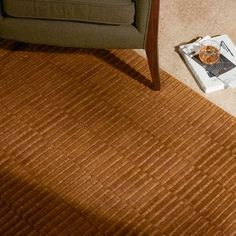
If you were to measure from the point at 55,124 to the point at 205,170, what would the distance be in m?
0.62

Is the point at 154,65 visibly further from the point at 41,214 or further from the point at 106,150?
the point at 41,214

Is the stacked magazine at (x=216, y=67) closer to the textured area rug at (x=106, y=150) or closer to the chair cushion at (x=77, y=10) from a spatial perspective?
the textured area rug at (x=106, y=150)

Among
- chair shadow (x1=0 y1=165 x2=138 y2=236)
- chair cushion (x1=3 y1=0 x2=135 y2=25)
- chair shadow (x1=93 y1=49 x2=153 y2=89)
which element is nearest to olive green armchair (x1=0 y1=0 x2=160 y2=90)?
chair cushion (x1=3 y1=0 x2=135 y2=25)

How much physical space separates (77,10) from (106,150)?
543mm

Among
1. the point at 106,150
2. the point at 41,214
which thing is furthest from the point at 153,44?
the point at 41,214

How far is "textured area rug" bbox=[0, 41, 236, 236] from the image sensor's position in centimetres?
154

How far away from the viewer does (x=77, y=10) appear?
1.63 m

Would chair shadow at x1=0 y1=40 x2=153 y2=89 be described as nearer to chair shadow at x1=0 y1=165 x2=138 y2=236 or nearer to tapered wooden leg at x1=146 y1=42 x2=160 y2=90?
tapered wooden leg at x1=146 y1=42 x2=160 y2=90

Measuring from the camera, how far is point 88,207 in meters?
1.57

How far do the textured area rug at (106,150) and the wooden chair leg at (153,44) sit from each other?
0.08m

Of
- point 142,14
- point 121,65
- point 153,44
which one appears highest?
point 142,14

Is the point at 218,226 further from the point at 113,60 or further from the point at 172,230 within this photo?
the point at 113,60

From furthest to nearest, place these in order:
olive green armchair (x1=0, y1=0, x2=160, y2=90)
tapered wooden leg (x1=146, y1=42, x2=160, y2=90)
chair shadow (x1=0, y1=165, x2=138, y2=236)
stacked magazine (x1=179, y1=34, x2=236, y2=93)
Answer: stacked magazine (x1=179, y1=34, x2=236, y2=93) < tapered wooden leg (x1=146, y1=42, x2=160, y2=90) < olive green armchair (x1=0, y1=0, x2=160, y2=90) < chair shadow (x1=0, y1=165, x2=138, y2=236)

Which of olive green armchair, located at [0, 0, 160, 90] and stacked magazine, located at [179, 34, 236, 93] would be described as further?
stacked magazine, located at [179, 34, 236, 93]
